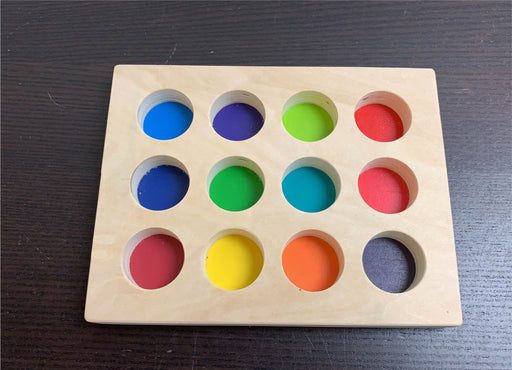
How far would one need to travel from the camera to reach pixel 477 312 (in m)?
0.69

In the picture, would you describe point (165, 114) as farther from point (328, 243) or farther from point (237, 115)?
point (328, 243)

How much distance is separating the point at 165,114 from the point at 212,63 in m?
0.17

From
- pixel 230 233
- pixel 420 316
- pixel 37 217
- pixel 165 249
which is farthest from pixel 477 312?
pixel 37 217

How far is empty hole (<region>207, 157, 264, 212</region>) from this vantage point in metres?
0.71

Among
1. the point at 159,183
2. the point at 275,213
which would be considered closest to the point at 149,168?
the point at 159,183

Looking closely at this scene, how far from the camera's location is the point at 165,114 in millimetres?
772

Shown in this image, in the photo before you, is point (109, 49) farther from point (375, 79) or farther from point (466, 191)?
point (466, 191)

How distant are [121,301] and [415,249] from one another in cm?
51

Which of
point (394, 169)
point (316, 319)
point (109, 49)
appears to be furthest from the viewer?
point (109, 49)

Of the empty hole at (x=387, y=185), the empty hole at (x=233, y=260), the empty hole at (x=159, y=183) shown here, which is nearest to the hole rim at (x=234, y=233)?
the empty hole at (x=233, y=260)

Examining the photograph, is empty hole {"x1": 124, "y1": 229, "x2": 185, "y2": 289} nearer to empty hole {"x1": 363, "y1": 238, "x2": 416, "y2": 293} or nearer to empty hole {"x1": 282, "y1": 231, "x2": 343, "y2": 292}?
empty hole {"x1": 282, "y1": 231, "x2": 343, "y2": 292}

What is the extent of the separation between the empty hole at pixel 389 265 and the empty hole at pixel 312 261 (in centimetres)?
6

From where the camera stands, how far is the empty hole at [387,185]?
2.34ft

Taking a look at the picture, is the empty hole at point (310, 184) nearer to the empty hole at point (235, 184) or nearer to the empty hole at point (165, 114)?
the empty hole at point (235, 184)
